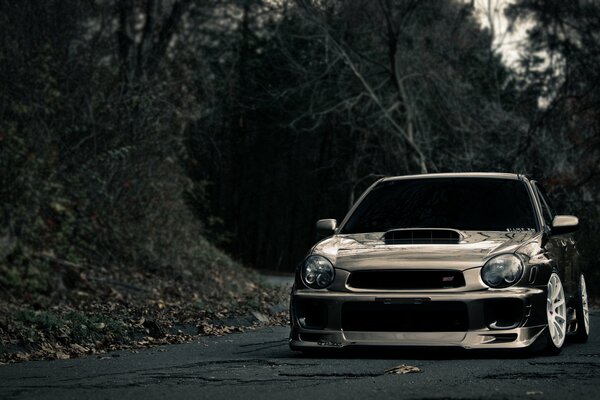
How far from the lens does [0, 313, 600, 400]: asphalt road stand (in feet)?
23.8

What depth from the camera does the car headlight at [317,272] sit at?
30.7 feet

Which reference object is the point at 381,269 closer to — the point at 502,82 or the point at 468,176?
the point at 468,176

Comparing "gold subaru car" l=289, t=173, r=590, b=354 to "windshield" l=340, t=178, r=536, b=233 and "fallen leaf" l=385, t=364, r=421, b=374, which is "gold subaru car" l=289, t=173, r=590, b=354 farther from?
"fallen leaf" l=385, t=364, r=421, b=374

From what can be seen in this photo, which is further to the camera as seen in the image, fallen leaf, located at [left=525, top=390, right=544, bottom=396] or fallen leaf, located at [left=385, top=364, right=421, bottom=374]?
fallen leaf, located at [left=385, top=364, right=421, bottom=374]

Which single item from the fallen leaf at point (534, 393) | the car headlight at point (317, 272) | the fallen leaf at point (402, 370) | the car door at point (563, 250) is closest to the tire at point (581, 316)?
the car door at point (563, 250)

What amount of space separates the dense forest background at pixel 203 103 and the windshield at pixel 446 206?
7541 mm

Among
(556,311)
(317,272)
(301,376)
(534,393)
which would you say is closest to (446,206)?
(556,311)

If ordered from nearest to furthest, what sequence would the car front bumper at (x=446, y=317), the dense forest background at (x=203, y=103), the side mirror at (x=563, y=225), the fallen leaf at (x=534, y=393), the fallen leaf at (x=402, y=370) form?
the fallen leaf at (x=534, y=393) < the fallen leaf at (x=402, y=370) < the car front bumper at (x=446, y=317) < the side mirror at (x=563, y=225) < the dense forest background at (x=203, y=103)

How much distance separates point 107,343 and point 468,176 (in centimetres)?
408

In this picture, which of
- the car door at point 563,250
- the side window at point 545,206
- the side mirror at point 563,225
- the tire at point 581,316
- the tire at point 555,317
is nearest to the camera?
the tire at point 555,317

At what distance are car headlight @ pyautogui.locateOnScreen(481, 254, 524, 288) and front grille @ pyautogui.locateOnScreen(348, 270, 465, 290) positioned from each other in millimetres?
214

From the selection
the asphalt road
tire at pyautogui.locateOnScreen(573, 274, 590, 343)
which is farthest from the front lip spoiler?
tire at pyautogui.locateOnScreen(573, 274, 590, 343)

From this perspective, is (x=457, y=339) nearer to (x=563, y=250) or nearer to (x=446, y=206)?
(x=446, y=206)

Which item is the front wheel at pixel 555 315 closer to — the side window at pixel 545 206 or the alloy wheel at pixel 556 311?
the alloy wheel at pixel 556 311
